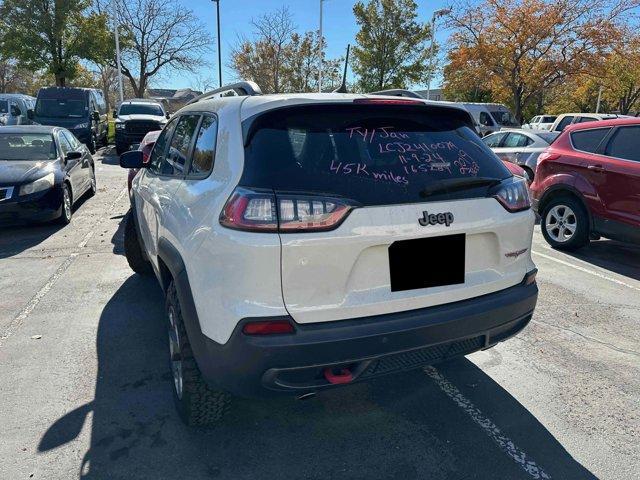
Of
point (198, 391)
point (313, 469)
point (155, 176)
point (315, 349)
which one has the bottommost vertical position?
point (313, 469)

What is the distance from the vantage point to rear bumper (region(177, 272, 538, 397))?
200 centimetres

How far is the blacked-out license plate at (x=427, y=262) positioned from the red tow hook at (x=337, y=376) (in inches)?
16.8

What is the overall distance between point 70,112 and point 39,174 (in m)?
11.4

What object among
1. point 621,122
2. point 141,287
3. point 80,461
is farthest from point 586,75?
point 80,461

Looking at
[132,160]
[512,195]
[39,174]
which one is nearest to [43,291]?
[132,160]

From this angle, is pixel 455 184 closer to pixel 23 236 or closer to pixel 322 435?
pixel 322 435

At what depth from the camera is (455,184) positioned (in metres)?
2.31

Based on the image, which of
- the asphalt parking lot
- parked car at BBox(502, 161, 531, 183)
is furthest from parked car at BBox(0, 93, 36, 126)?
parked car at BBox(502, 161, 531, 183)

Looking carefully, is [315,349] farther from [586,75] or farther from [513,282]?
[586,75]

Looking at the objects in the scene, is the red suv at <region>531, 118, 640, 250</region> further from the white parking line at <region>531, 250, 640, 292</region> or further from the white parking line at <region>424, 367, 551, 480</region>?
the white parking line at <region>424, 367, 551, 480</region>

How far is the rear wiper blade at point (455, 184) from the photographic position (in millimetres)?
2233

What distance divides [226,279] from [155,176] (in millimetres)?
1818

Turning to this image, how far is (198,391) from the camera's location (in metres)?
2.43

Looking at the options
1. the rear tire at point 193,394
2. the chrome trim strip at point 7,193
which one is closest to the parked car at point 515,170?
the rear tire at point 193,394
